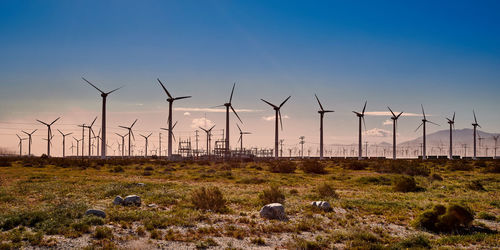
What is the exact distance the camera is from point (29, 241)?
634 inches

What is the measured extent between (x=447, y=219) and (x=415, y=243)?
385 cm

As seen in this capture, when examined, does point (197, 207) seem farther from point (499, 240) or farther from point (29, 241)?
point (499, 240)

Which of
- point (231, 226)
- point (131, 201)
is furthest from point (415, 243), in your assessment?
point (131, 201)

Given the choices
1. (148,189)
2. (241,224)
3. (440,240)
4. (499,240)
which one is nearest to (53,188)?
(148,189)

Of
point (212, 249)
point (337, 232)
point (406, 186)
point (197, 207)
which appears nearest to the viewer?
point (212, 249)

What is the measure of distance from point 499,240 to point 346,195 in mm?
16530

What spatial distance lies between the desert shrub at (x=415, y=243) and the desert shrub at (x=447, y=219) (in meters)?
2.84

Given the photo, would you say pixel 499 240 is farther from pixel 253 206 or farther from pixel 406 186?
pixel 406 186

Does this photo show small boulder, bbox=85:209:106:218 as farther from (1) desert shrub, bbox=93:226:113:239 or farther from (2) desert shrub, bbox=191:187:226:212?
(2) desert shrub, bbox=191:187:226:212

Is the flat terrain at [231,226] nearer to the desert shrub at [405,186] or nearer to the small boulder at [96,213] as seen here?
the small boulder at [96,213]

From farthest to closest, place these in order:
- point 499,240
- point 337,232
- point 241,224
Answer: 1. point 241,224
2. point 337,232
3. point 499,240

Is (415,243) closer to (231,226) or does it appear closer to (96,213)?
(231,226)

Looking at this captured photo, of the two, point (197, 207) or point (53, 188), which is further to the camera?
point (53, 188)

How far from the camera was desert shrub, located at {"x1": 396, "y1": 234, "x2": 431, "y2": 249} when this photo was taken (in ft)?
53.3
